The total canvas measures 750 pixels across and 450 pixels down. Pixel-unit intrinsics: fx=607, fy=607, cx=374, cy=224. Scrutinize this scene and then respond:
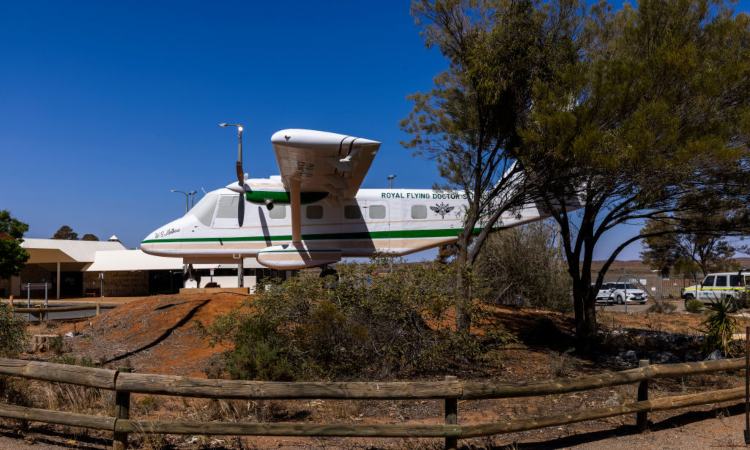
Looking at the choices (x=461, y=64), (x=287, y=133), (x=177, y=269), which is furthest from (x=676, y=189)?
(x=177, y=269)

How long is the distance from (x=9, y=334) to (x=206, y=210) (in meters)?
8.53

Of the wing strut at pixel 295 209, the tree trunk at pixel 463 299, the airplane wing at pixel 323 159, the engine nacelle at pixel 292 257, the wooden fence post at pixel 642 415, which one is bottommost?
the wooden fence post at pixel 642 415

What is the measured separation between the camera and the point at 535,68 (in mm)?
11625

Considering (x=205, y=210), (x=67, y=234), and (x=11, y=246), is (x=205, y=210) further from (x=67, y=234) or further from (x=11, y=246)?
(x=67, y=234)

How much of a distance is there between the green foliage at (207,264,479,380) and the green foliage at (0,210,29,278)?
37.9 meters

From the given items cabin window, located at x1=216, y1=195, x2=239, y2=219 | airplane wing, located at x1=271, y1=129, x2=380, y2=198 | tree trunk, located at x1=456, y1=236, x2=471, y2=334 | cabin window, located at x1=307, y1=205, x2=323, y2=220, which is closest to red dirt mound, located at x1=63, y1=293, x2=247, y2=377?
cabin window, located at x1=216, y1=195, x2=239, y2=219

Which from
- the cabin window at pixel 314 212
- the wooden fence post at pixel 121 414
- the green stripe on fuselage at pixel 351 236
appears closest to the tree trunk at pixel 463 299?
the wooden fence post at pixel 121 414

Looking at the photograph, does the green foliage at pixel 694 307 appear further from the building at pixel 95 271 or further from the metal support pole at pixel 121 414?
the metal support pole at pixel 121 414

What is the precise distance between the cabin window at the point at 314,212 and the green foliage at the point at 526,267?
6.87 meters

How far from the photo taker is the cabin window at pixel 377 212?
60.8ft

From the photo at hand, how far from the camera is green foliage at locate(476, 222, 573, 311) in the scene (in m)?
22.2

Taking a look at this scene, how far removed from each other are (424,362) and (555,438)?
319cm

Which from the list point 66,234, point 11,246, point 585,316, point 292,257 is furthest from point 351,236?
point 66,234

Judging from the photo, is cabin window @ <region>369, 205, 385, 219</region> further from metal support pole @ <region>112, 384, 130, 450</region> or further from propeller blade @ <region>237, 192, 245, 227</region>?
metal support pole @ <region>112, 384, 130, 450</region>
